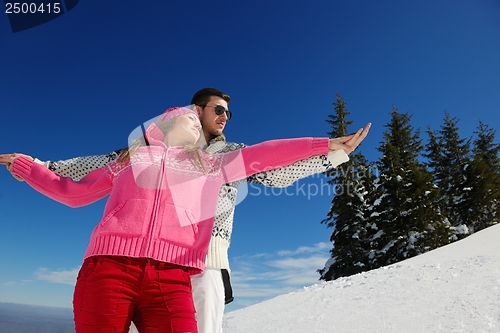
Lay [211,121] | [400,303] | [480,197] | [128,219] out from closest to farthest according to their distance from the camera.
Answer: [128,219] < [211,121] < [400,303] < [480,197]

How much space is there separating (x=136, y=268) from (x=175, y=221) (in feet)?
0.90

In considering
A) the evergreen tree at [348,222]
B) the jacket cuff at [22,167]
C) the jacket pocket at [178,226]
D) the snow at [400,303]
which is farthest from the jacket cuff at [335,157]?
the evergreen tree at [348,222]

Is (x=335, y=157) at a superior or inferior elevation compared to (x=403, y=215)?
inferior

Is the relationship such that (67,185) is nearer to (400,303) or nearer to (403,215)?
(400,303)

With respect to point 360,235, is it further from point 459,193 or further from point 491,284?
point 491,284

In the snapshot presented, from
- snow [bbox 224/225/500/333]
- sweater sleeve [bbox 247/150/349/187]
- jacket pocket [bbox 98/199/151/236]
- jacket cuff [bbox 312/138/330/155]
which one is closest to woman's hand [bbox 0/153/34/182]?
Result: jacket pocket [bbox 98/199/151/236]

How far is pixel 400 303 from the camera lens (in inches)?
192

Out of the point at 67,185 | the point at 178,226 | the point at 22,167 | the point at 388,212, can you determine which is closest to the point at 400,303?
the point at 178,226

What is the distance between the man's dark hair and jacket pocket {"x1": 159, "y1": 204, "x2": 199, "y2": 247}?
0.99m

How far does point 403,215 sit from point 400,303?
1363 cm

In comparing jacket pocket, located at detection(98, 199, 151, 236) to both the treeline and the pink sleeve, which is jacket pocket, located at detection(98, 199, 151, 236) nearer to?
the pink sleeve

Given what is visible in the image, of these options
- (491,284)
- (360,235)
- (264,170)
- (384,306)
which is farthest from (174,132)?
(360,235)

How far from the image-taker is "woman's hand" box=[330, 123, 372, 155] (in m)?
1.96

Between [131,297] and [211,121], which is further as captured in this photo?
[211,121]
